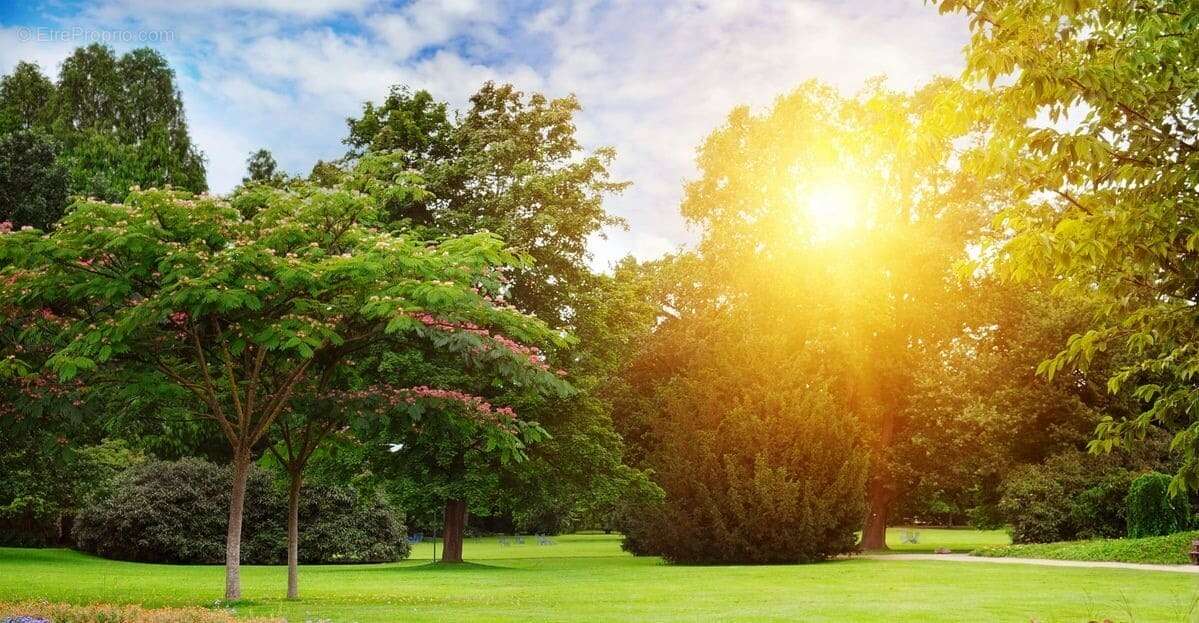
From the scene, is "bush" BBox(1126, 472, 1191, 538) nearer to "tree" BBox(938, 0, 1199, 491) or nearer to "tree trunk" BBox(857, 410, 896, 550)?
"tree trunk" BBox(857, 410, 896, 550)

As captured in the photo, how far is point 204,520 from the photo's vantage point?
3269 centimetres

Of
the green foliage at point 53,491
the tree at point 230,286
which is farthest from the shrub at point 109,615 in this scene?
the green foliage at point 53,491

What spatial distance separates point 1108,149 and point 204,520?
103ft

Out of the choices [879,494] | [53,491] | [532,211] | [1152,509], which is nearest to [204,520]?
[53,491]

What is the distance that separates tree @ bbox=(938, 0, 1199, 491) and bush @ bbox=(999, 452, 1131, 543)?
24.8 m

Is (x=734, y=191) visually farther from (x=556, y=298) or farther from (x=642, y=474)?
(x=642, y=474)

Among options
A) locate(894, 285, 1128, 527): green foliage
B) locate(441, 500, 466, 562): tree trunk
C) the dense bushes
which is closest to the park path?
locate(894, 285, 1128, 527): green foliage

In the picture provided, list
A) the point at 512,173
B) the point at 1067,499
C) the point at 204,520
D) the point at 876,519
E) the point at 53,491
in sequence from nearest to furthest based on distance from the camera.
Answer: the point at 512,173 → the point at 1067,499 → the point at 204,520 → the point at 53,491 → the point at 876,519

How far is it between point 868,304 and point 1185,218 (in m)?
26.6

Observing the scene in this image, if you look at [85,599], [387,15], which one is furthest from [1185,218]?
[85,599]

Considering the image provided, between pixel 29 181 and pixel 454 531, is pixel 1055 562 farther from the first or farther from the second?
pixel 29 181

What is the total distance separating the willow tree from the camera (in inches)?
1308

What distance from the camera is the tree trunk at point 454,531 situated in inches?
1176

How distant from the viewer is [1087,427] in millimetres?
33000
